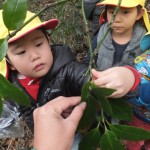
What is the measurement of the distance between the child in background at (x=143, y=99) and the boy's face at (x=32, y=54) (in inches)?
13.4

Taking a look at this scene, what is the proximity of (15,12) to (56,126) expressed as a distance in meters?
0.36

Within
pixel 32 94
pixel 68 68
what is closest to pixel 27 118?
pixel 32 94

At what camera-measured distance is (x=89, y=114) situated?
34.7 inches

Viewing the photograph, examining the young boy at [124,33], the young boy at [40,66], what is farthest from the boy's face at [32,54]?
the young boy at [124,33]

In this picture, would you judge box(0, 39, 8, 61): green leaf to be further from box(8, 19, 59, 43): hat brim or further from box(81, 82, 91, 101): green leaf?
box(8, 19, 59, 43): hat brim

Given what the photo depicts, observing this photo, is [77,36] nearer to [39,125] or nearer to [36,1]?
[36,1]

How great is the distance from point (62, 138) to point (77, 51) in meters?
1.96

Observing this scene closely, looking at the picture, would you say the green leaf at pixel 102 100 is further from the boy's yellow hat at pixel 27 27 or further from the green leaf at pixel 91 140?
the boy's yellow hat at pixel 27 27

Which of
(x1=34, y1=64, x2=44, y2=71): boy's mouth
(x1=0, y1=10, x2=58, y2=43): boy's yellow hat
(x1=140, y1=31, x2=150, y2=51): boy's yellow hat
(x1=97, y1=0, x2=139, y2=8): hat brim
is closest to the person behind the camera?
(x1=0, y1=10, x2=58, y2=43): boy's yellow hat

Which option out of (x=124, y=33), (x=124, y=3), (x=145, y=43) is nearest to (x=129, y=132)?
(x=145, y=43)

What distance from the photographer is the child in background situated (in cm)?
119

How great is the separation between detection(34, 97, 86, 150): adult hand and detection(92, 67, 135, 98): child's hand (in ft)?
0.25

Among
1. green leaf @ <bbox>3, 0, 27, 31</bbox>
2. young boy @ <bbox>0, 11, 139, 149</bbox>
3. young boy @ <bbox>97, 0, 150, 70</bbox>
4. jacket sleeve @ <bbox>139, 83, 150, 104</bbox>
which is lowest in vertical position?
young boy @ <bbox>97, 0, 150, 70</bbox>

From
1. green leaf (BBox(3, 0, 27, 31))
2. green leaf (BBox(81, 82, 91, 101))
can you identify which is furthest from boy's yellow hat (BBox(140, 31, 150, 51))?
green leaf (BBox(3, 0, 27, 31))
